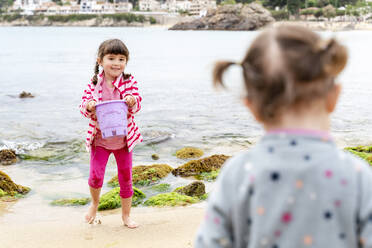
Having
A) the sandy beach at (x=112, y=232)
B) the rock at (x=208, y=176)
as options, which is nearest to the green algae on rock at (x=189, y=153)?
the rock at (x=208, y=176)

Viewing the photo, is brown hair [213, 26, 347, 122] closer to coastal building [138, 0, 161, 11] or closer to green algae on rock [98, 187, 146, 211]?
green algae on rock [98, 187, 146, 211]

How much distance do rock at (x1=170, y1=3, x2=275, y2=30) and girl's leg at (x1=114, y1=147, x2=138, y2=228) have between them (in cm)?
10518

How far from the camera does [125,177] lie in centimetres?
456

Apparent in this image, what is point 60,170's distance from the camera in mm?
7781

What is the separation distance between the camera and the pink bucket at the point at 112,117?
4.12 m

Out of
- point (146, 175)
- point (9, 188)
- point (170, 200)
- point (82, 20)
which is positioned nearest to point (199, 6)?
point (82, 20)

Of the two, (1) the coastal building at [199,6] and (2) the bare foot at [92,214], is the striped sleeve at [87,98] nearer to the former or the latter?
(2) the bare foot at [92,214]

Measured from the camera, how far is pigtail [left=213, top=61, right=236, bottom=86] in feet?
5.76

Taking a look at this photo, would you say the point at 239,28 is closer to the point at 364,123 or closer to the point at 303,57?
the point at 364,123

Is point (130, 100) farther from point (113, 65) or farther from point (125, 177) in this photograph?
point (125, 177)

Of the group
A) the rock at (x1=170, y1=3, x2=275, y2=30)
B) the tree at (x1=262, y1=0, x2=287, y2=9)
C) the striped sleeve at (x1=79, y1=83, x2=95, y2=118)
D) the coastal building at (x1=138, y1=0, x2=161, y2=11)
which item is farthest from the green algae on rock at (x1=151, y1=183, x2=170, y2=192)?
the coastal building at (x1=138, y1=0, x2=161, y2=11)

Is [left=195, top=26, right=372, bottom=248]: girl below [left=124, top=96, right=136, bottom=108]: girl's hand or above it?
above

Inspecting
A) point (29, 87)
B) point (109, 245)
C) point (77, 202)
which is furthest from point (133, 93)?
point (29, 87)

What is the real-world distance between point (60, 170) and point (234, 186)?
6.57m
